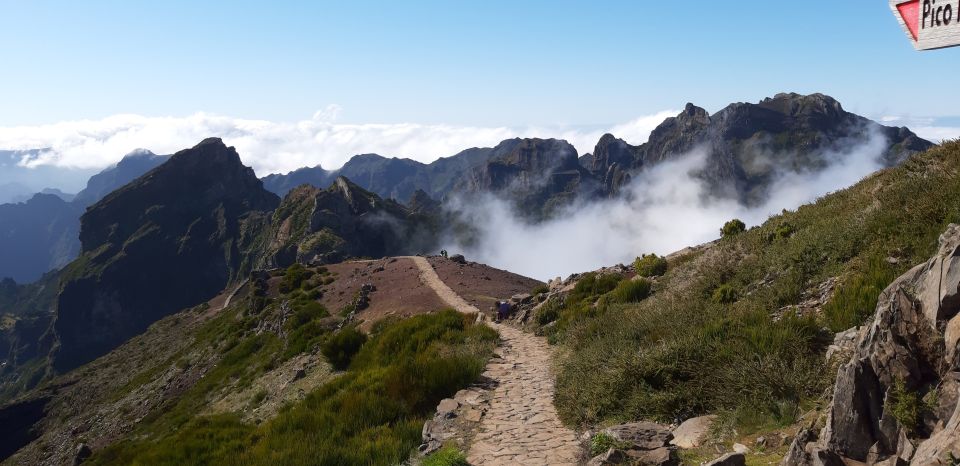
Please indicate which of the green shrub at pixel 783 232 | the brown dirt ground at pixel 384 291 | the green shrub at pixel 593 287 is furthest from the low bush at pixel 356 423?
the brown dirt ground at pixel 384 291

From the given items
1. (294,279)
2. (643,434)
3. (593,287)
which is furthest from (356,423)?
(294,279)

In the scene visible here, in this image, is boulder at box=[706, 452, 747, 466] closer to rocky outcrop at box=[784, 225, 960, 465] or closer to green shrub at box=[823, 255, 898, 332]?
rocky outcrop at box=[784, 225, 960, 465]

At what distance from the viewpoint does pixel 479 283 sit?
47906 millimetres

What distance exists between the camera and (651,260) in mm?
26422

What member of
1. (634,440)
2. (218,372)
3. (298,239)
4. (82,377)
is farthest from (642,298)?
(298,239)

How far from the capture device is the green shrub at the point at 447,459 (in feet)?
32.5

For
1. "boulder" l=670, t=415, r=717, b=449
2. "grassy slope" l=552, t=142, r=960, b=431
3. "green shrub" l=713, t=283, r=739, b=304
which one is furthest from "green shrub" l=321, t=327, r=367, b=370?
"boulder" l=670, t=415, r=717, b=449

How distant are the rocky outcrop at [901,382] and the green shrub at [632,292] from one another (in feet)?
49.5

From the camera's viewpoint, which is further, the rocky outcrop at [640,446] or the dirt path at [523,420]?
the dirt path at [523,420]

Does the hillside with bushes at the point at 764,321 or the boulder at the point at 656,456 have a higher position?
the hillside with bushes at the point at 764,321

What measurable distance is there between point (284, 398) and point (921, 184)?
25026mm

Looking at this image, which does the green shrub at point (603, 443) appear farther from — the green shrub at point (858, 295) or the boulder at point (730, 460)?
the green shrub at point (858, 295)

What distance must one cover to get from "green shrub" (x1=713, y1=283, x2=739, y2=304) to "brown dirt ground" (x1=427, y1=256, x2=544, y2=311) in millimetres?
21575

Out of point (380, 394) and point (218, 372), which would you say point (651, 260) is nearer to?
point (380, 394)
